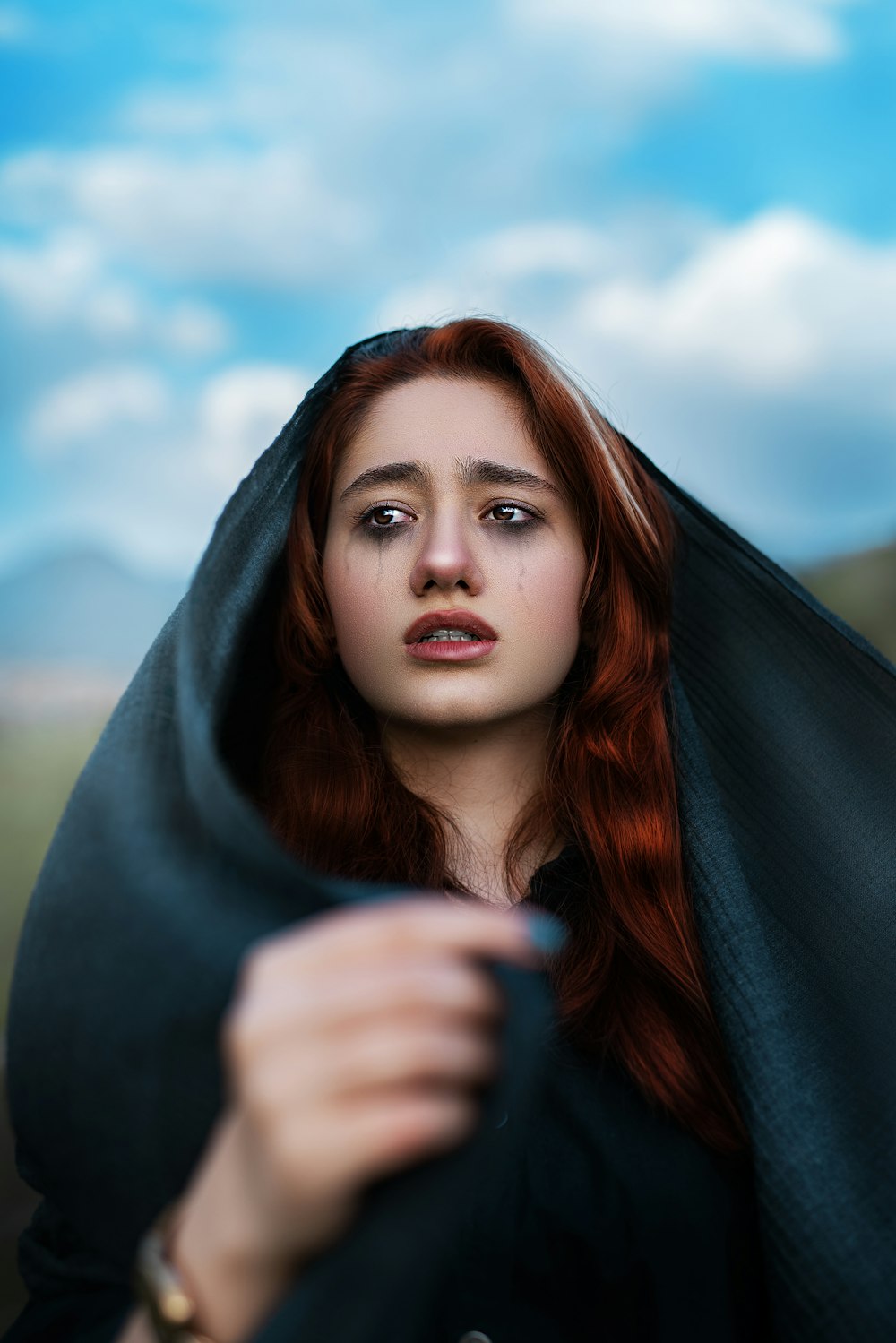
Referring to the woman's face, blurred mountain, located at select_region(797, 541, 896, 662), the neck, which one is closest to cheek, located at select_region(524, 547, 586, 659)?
the woman's face

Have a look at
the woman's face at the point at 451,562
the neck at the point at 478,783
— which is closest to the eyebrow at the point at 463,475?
the woman's face at the point at 451,562

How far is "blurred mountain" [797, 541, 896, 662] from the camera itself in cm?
296

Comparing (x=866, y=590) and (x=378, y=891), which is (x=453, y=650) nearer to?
(x=378, y=891)

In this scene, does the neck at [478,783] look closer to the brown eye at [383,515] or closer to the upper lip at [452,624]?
the upper lip at [452,624]

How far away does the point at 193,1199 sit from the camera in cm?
69

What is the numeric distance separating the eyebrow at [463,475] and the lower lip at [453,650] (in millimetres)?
201

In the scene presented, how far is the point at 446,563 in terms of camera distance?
49.5 inches

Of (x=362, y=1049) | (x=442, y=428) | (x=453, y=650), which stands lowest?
(x=362, y=1049)

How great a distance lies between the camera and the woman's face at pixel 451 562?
128 cm

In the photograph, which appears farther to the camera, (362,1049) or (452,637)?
(452,637)

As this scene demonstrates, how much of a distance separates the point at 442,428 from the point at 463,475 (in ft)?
0.26

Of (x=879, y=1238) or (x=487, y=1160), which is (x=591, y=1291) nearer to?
(x=879, y=1238)

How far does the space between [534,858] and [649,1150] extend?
37 cm

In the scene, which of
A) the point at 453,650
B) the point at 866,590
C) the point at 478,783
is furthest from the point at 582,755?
the point at 866,590
